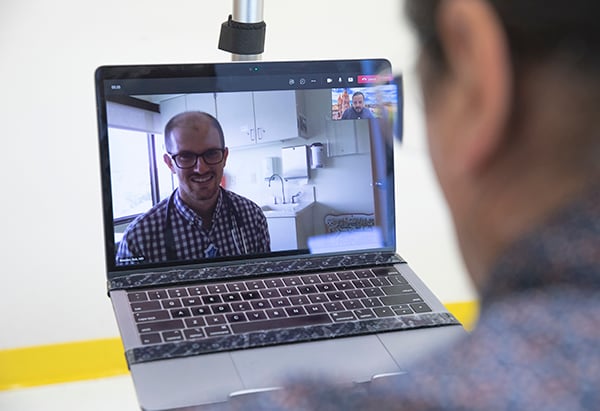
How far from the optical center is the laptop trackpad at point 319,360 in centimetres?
90

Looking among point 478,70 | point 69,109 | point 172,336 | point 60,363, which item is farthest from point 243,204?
point 60,363

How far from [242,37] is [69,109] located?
1316mm

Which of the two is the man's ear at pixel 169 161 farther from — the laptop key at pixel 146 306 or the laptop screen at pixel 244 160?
the laptop key at pixel 146 306

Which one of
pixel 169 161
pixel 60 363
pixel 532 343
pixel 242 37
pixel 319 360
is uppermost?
pixel 242 37

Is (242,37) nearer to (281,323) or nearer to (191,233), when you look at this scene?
(191,233)

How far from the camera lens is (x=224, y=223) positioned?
1.14 m

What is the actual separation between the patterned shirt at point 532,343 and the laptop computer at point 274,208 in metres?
0.59

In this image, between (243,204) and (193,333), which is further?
(243,204)

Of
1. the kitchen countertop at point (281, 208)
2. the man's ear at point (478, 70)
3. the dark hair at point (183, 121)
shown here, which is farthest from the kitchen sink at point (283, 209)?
the man's ear at point (478, 70)

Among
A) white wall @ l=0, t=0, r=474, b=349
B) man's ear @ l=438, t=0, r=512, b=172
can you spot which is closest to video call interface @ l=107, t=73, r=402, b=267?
man's ear @ l=438, t=0, r=512, b=172

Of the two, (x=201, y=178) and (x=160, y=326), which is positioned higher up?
(x=201, y=178)

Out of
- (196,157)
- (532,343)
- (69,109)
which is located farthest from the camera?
(69,109)

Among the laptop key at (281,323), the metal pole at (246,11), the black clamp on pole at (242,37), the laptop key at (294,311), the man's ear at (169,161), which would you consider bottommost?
the laptop key at (281,323)

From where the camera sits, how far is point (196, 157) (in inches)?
44.9
